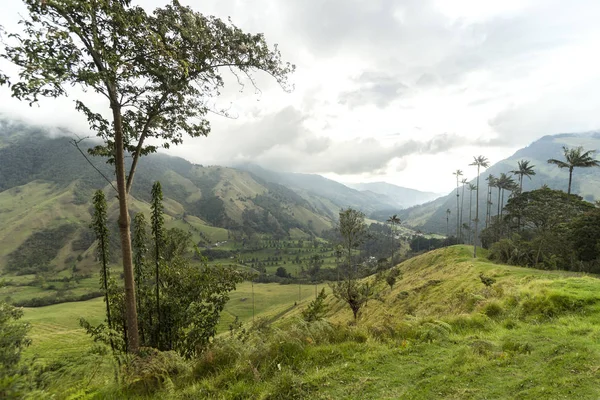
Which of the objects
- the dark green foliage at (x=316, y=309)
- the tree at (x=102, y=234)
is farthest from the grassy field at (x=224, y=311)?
the tree at (x=102, y=234)

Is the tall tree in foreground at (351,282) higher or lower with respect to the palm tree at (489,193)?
lower

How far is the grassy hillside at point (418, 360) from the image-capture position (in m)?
6.22

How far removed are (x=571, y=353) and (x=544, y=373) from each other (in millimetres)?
1420

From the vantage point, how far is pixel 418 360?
792 cm

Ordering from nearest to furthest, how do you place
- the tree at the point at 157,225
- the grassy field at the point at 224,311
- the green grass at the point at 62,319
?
the tree at the point at 157,225
the green grass at the point at 62,319
the grassy field at the point at 224,311

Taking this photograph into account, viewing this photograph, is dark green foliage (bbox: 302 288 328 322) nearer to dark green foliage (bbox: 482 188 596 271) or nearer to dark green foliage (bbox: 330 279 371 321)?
dark green foliage (bbox: 330 279 371 321)

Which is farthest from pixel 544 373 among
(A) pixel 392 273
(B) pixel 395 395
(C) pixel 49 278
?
(C) pixel 49 278

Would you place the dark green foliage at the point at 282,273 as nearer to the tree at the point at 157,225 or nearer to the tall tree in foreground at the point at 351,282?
the tall tree in foreground at the point at 351,282

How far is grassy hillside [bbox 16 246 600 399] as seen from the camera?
20.4 feet

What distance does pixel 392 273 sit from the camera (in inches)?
2485

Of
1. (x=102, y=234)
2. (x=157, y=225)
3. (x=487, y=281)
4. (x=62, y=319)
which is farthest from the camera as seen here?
(x=62, y=319)

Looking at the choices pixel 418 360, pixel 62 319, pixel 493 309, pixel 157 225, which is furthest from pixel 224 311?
pixel 418 360

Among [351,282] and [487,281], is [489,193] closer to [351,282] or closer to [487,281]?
[487,281]

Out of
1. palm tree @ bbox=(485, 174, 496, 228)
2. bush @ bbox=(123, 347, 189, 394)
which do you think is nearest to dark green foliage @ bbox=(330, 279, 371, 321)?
bush @ bbox=(123, 347, 189, 394)
